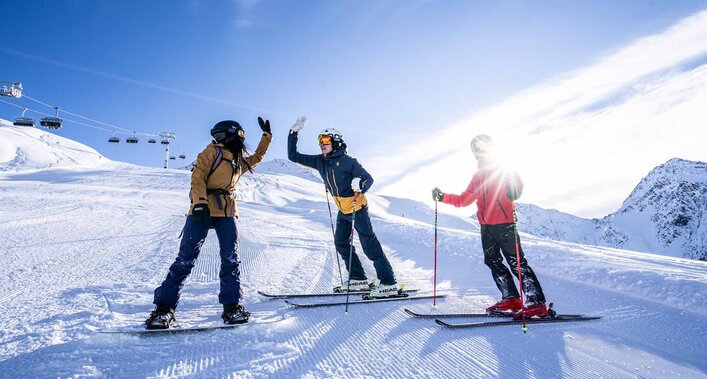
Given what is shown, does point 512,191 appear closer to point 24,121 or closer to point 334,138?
point 334,138

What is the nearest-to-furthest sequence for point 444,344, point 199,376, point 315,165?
1. point 199,376
2. point 444,344
3. point 315,165

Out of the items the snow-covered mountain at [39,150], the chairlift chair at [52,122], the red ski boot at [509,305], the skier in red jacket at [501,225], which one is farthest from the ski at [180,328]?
the snow-covered mountain at [39,150]

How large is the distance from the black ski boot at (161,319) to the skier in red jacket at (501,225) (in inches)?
135

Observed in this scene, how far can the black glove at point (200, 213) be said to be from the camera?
11.4ft

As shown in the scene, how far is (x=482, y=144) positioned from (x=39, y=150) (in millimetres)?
115652

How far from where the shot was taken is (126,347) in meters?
2.87

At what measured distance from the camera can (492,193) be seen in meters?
4.55

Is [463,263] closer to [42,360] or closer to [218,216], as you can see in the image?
[218,216]

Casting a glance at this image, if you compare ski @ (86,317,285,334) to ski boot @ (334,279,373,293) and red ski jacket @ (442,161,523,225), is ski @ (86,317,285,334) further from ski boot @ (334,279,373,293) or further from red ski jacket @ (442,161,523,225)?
red ski jacket @ (442,161,523,225)

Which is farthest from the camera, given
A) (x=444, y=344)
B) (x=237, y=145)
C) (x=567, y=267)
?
(x=567, y=267)

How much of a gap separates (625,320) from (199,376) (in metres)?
4.44

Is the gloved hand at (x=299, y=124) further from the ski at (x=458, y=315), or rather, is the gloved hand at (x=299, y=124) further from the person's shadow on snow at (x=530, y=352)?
the person's shadow on snow at (x=530, y=352)

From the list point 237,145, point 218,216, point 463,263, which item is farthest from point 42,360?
point 463,263

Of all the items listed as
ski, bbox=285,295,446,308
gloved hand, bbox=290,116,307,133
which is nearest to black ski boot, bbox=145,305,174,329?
ski, bbox=285,295,446,308
